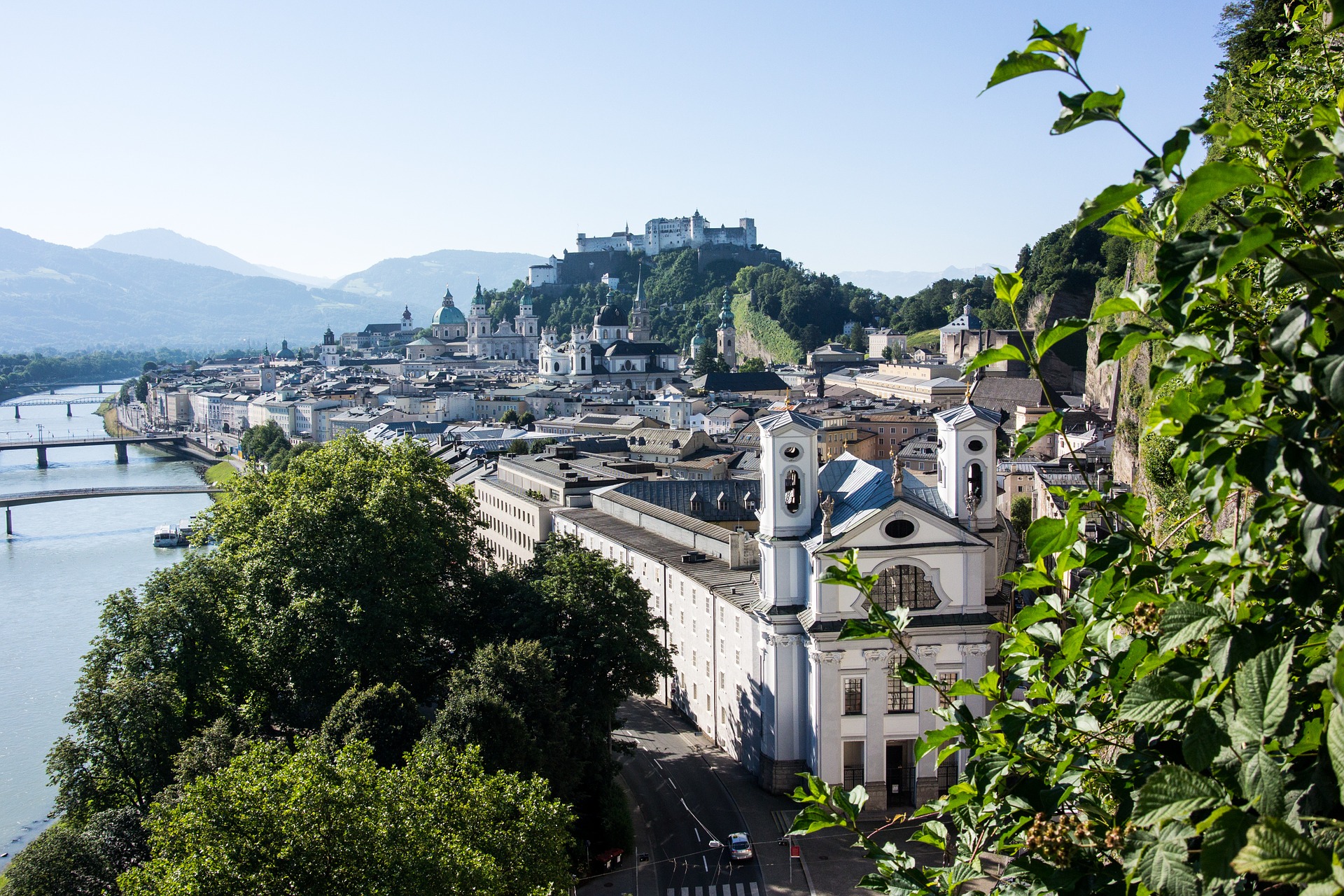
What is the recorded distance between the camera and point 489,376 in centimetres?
11781

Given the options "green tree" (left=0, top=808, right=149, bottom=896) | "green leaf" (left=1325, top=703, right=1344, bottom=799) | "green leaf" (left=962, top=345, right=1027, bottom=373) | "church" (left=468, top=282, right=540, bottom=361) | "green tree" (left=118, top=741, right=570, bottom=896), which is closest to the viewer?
"green leaf" (left=1325, top=703, right=1344, bottom=799)

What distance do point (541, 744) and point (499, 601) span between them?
5.87 m

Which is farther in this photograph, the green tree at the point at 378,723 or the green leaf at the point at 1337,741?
the green tree at the point at 378,723

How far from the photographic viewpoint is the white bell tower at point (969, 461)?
22062mm

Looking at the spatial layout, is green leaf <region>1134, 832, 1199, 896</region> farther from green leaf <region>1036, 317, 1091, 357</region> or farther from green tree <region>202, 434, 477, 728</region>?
green tree <region>202, 434, 477, 728</region>

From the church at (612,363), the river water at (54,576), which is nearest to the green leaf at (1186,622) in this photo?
the river water at (54,576)

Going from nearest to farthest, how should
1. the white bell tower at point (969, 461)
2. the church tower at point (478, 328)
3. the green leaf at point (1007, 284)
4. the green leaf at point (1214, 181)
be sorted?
1. the green leaf at point (1214, 181)
2. the green leaf at point (1007, 284)
3. the white bell tower at point (969, 461)
4. the church tower at point (478, 328)

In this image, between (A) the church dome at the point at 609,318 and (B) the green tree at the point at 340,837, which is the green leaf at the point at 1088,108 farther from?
(A) the church dome at the point at 609,318

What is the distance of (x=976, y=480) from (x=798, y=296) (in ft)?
318

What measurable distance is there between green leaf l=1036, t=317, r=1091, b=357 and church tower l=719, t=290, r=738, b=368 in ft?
375

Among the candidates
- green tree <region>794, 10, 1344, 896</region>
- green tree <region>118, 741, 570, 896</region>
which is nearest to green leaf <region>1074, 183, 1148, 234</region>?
green tree <region>794, 10, 1344, 896</region>

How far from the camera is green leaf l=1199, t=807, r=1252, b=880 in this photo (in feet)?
7.77

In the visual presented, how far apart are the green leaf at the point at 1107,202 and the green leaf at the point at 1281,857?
1.30m

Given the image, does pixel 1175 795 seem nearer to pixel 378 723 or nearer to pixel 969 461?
pixel 378 723
